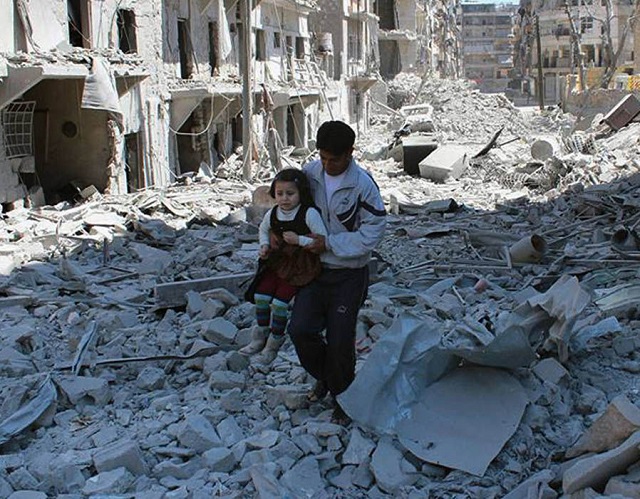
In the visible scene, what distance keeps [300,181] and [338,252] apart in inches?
17.3

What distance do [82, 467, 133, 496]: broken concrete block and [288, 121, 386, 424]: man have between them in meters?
1.12

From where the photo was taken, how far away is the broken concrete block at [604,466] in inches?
145

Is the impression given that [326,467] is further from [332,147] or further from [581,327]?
[581,327]

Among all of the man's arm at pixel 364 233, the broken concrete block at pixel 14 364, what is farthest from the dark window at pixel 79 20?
the man's arm at pixel 364 233

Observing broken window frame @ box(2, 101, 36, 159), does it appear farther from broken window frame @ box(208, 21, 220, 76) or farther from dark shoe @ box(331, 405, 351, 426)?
dark shoe @ box(331, 405, 351, 426)

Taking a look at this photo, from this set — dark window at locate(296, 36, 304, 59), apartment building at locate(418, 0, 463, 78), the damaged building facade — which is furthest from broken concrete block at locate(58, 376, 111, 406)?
apartment building at locate(418, 0, 463, 78)

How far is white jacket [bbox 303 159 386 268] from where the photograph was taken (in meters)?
4.49

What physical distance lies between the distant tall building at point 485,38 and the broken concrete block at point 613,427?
12138 cm

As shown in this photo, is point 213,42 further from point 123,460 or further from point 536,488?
point 536,488

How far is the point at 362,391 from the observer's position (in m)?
4.73

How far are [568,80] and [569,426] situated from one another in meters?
50.3

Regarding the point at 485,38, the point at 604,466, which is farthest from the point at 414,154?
the point at 485,38

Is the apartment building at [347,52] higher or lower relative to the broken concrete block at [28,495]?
higher

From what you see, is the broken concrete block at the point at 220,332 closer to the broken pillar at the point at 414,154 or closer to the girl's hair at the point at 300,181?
the girl's hair at the point at 300,181
